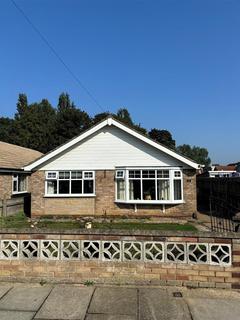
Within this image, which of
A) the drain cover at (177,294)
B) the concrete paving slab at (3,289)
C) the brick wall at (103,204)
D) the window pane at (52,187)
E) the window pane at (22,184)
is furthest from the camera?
the window pane at (22,184)

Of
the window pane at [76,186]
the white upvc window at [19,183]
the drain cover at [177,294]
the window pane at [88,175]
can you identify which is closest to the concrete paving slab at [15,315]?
the drain cover at [177,294]

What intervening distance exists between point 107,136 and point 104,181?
245cm

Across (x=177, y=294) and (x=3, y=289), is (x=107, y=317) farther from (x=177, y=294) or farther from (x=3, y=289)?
(x=3, y=289)

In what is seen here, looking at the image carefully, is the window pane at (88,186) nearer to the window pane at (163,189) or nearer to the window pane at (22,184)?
the window pane at (163,189)

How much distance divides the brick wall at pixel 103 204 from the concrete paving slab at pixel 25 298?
1399 centimetres

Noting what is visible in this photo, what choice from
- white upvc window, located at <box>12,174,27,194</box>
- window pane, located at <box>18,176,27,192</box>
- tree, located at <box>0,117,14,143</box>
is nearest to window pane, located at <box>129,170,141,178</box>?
white upvc window, located at <box>12,174,27,194</box>

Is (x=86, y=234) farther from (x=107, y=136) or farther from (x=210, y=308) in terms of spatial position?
(x=107, y=136)

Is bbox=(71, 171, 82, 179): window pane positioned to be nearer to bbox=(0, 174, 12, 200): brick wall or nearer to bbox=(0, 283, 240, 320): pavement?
bbox=(0, 174, 12, 200): brick wall

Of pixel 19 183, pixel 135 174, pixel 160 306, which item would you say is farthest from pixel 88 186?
pixel 160 306

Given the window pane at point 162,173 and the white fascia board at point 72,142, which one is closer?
the window pane at point 162,173

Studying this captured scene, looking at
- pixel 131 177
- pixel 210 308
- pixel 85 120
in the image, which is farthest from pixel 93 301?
pixel 85 120

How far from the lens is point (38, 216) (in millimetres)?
20328

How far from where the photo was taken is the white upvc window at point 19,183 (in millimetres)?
23703

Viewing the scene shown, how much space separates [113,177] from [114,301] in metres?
14.8
